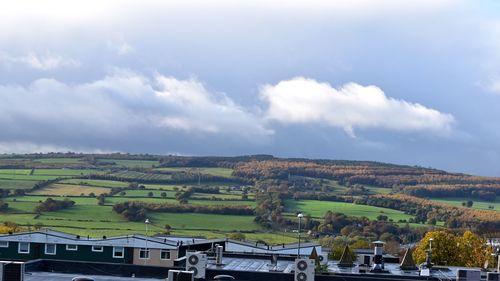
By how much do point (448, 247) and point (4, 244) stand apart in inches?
1714

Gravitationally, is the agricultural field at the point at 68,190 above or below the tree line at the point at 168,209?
above

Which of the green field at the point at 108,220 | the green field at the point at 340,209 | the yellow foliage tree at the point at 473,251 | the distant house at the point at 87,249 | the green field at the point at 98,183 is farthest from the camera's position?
the green field at the point at 98,183

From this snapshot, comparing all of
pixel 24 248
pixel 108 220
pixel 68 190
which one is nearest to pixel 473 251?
pixel 24 248

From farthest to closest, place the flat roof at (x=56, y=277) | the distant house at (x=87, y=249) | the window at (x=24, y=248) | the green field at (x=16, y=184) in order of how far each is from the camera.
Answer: the green field at (x=16, y=184) → the window at (x=24, y=248) → the distant house at (x=87, y=249) → the flat roof at (x=56, y=277)

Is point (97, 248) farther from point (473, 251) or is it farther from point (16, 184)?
point (16, 184)

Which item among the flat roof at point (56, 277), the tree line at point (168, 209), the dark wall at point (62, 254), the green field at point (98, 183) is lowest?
the dark wall at point (62, 254)

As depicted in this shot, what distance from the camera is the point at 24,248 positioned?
93.2m

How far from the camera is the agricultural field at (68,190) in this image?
568 ft

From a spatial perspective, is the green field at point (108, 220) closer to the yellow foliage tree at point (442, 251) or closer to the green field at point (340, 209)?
the green field at point (340, 209)

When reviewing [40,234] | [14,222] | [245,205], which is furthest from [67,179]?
[40,234]

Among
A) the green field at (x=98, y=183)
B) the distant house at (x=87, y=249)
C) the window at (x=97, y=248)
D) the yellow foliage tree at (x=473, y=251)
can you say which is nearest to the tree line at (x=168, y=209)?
the green field at (x=98, y=183)

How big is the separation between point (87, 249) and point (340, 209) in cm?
9610

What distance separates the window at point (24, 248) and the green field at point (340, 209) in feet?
285

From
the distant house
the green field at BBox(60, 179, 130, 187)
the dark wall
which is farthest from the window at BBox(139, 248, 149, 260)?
the green field at BBox(60, 179, 130, 187)
